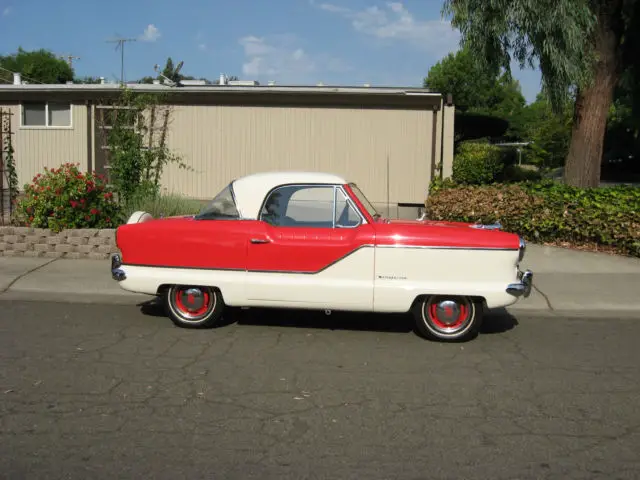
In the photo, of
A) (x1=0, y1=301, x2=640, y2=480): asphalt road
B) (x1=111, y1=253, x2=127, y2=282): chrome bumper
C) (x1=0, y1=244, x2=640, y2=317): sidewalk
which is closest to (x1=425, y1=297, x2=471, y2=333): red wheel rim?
(x1=0, y1=301, x2=640, y2=480): asphalt road

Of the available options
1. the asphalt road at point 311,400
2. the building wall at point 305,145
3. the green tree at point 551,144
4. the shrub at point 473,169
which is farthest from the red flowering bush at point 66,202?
the green tree at point 551,144

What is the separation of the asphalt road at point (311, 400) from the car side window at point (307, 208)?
116 centimetres

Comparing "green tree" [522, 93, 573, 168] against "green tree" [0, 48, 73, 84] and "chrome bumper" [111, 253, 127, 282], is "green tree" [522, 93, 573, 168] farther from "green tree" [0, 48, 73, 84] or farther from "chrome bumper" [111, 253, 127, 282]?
"green tree" [0, 48, 73, 84]

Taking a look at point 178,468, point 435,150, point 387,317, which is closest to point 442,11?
point 435,150

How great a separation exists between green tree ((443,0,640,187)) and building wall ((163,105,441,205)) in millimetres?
3028

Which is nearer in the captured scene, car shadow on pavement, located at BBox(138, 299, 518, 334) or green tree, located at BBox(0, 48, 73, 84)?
car shadow on pavement, located at BBox(138, 299, 518, 334)

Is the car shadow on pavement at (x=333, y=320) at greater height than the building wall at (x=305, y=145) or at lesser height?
lesser

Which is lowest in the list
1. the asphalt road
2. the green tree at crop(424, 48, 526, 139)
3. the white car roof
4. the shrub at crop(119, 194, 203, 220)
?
the asphalt road

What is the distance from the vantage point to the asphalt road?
13.5ft

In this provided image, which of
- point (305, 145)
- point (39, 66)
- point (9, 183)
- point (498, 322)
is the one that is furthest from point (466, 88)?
point (498, 322)

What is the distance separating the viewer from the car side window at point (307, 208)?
705cm

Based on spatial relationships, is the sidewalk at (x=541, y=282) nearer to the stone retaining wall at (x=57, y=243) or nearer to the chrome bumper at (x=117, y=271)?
the stone retaining wall at (x=57, y=243)

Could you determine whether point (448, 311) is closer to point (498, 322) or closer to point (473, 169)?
point (498, 322)

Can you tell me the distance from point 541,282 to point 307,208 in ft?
14.3
